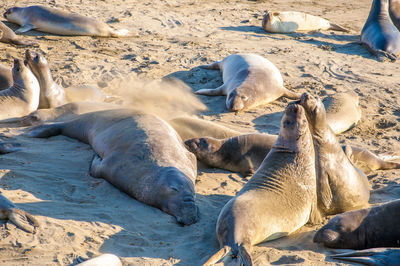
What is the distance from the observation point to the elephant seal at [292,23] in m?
11.9

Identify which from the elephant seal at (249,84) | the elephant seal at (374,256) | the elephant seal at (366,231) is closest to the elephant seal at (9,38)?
the elephant seal at (249,84)

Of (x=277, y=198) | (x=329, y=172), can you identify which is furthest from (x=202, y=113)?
(x=277, y=198)

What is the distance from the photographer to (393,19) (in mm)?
12648

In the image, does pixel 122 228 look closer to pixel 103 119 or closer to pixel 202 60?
pixel 103 119

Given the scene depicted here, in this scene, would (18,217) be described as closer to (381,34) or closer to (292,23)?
(381,34)

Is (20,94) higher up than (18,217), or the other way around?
(18,217)

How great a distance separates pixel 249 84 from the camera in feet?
27.0

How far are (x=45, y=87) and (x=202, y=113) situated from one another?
220 centimetres

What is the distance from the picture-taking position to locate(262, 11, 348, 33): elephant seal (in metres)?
11.9

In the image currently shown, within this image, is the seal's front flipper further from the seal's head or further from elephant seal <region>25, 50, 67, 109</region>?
the seal's head

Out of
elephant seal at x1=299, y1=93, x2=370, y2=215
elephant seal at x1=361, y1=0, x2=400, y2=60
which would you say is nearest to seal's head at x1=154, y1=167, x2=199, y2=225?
elephant seal at x1=299, y1=93, x2=370, y2=215

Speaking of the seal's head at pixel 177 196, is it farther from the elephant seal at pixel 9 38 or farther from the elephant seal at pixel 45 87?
the elephant seal at pixel 9 38

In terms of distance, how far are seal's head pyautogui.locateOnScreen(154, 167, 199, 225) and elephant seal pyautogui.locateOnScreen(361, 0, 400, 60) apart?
704 cm

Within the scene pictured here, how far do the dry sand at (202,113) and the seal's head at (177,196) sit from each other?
96 mm
